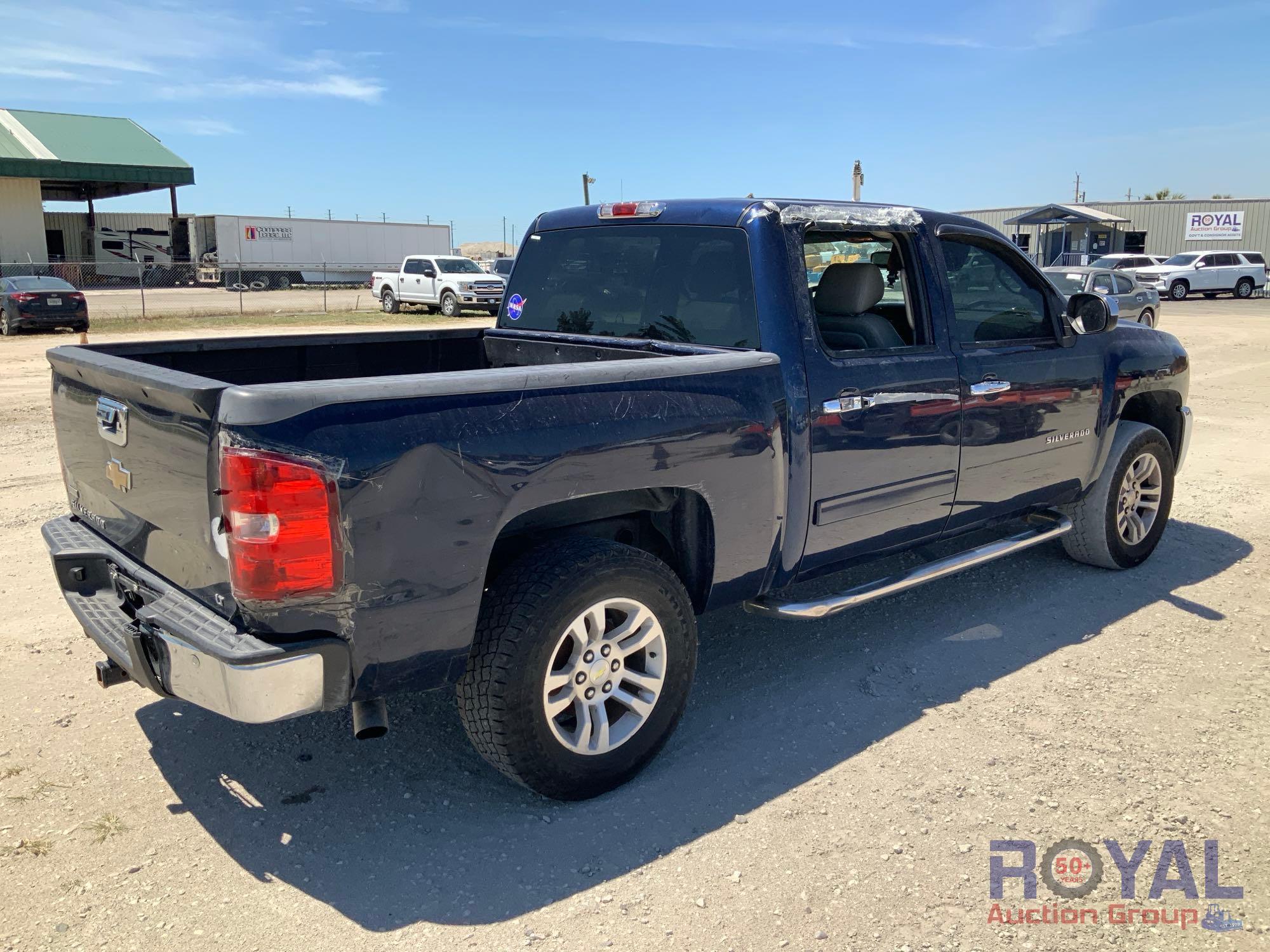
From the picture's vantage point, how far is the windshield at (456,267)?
2942 centimetres

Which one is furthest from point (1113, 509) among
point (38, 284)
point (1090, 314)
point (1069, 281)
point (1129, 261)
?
point (1129, 261)

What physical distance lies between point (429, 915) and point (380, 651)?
751 mm

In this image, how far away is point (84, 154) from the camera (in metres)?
43.7

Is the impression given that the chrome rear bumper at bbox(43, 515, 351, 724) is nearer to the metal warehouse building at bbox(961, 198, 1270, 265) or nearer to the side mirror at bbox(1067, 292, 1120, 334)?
the side mirror at bbox(1067, 292, 1120, 334)

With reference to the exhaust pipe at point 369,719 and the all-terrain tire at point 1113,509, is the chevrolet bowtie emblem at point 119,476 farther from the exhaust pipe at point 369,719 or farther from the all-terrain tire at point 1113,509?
the all-terrain tire at point 1113,509

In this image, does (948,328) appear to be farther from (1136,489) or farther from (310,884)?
(310,884)

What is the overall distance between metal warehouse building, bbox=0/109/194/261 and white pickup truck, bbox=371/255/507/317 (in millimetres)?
20368

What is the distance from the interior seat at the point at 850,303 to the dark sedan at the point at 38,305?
2174cm

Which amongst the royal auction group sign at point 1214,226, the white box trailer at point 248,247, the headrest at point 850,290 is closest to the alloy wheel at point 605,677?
the headrest at point 850,290

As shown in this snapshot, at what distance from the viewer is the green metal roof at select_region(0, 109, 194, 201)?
4166 cm

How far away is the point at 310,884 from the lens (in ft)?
9.80

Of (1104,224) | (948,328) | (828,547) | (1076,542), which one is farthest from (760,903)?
(1104,224)

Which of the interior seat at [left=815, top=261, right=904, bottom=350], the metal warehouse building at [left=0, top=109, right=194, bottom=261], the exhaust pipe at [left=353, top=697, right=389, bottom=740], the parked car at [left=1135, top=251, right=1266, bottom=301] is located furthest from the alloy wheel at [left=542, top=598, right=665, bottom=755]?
the metal warehouse building at [left=0, top=109, right=194, bottom=261]

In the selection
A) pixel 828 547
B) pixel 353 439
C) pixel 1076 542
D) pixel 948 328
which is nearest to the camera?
pixel 353 439
